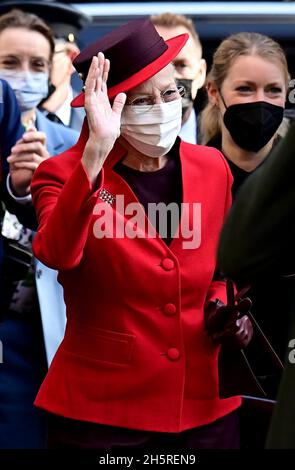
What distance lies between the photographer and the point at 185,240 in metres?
3.07

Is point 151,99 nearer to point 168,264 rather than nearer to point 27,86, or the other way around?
point 168,264

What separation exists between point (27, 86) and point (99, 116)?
4.66 feet

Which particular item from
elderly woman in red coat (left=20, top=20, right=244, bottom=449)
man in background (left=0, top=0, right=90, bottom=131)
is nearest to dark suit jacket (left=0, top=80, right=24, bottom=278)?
man in background (left=0, top=0, right=90, bottom=131)

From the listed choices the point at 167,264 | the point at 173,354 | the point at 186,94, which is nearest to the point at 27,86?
the point at 186,94

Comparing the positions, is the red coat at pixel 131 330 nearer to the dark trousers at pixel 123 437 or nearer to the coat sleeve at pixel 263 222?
the dark trousers at pixel 123 437

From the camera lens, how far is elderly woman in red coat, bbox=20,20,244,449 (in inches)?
118

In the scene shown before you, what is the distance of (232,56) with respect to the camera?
154 inches

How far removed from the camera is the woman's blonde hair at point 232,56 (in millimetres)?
3852

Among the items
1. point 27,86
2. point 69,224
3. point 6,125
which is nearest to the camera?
point 69,224

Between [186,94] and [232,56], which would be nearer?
[232,56]

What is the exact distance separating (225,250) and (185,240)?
37.4 inches

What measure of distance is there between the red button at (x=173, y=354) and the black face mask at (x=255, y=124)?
0.95m

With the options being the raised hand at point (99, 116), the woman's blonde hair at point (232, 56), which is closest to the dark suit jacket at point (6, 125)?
the woman's blonde hair at point (232, 56)
